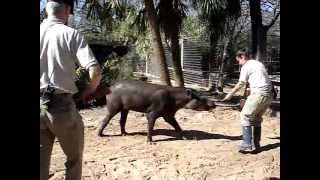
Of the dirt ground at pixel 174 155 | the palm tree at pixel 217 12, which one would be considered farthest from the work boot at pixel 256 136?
the palm tree at pixel 217 12

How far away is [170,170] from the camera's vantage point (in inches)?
262

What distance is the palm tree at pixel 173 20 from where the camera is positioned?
525 inches

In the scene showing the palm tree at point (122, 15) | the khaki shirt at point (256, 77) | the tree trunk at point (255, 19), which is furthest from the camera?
the tree trunk at point (255, 19)

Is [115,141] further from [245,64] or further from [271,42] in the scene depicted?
[271,42]

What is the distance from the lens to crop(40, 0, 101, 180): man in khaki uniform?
374 centimetres

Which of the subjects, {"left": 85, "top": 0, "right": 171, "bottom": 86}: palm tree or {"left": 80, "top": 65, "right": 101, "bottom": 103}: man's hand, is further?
{"left": 85, "top": 0, "right": 171, "bottom": 86}: palm tree

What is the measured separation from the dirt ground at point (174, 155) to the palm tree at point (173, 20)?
→ 13.7 feet

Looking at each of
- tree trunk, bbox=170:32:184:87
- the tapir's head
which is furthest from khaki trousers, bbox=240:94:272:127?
tree trunk, bbox=170:32:184:87

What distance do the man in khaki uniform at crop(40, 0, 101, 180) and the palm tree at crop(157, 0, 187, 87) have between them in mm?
9578

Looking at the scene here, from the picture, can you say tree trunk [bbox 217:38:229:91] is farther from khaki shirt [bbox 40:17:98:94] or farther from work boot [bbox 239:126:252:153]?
khaki shirt [bbox 40:17:98:94]

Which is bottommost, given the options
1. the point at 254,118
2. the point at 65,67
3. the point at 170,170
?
the point at 170,170

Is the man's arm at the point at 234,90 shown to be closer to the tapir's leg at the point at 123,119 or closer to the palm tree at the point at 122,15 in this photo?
the tapir's leg at the point at 123,119
